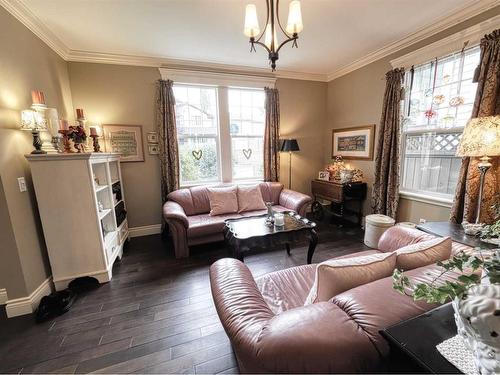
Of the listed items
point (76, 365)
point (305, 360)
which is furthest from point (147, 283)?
point (305, 360)

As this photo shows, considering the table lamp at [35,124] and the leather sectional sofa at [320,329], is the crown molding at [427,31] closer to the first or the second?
the leather sectional sofa at [320,329]

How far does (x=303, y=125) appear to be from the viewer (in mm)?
4406

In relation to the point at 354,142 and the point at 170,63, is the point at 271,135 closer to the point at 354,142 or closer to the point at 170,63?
the point at 354,142

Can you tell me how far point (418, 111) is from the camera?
2980 millimetres

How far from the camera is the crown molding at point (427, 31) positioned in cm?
219

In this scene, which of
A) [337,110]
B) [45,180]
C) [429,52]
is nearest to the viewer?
[45,180]

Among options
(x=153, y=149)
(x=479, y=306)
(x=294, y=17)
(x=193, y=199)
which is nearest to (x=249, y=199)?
(x=193, y=199)

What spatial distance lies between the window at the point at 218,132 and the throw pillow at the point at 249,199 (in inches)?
22.2

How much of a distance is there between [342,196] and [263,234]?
1921 mm

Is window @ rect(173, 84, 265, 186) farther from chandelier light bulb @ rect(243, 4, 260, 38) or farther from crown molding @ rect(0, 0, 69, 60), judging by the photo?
chandelier light bulb @ rect(243, 4, 260, 38)

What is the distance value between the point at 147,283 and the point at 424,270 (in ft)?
7.94

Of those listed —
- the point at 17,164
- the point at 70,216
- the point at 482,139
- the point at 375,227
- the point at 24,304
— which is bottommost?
the point at 24,304

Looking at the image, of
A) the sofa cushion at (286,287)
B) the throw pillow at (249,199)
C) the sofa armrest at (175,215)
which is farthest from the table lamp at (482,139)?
the sofa armrest at (175,215)

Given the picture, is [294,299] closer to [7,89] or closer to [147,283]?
[147,283]
